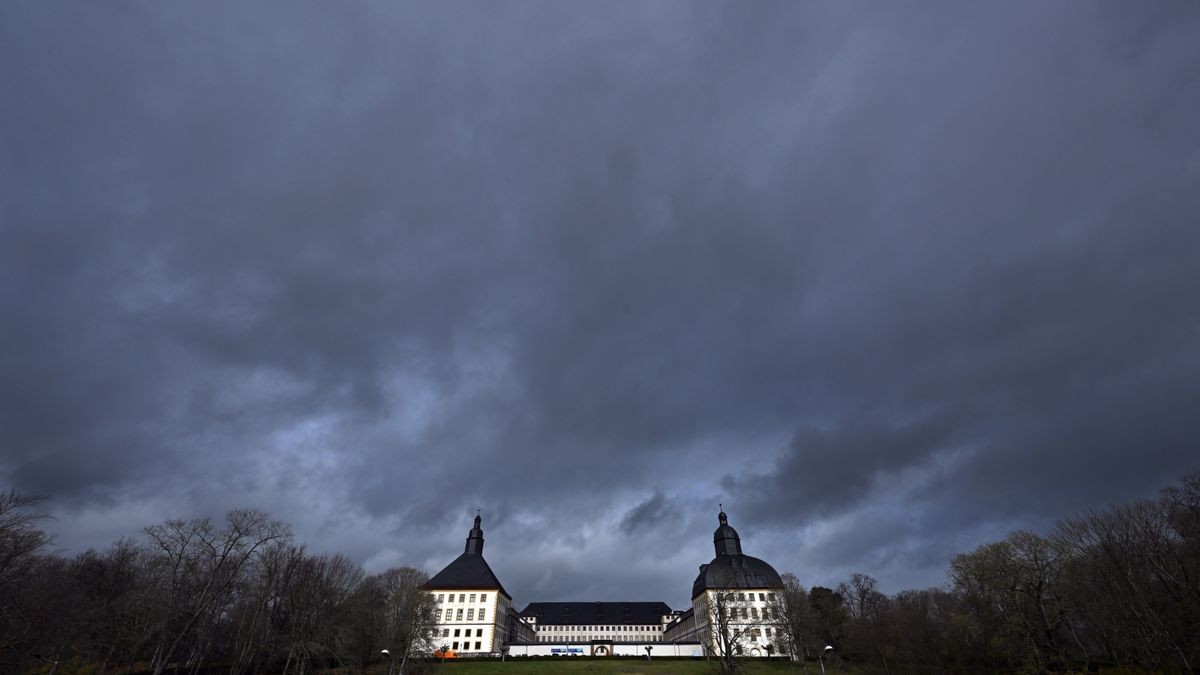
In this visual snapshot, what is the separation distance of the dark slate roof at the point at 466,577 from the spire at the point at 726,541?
47815 millimetres

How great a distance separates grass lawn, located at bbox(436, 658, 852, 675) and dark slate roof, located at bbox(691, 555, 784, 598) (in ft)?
90.2

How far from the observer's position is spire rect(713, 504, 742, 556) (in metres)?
124

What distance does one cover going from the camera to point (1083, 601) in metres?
48.8

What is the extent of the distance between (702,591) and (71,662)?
96710mm

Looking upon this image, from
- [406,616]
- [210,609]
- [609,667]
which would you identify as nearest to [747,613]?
[609,667]

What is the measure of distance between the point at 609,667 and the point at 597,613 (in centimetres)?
10732

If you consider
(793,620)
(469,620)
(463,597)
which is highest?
(463,597)

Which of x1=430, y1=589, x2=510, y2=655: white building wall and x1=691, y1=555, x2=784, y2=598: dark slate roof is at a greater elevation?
x1=691, y1=555, x2=784, y2=598: dark slate roof

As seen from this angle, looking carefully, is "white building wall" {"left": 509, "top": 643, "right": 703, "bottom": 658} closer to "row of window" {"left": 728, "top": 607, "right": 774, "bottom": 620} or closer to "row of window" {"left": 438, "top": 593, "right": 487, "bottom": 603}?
"row of window" {"left": 728, "top": 607, "right": 774, "bottom": 620}

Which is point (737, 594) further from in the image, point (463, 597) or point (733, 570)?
point (463, 597)

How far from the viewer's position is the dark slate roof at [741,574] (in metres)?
106

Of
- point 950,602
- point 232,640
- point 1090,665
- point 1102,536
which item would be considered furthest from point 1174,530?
point 232,640

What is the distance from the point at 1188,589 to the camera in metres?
40.3

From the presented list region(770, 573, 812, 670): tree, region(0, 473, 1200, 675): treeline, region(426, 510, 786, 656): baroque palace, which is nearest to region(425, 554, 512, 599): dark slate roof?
region(426, 510, 786, 656): baroque palace
